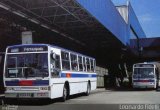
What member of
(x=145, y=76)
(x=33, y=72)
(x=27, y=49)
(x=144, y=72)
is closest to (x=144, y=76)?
(x=145, y=76)

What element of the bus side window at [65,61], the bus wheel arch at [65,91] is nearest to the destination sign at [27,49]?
the bus side window at [65,61]

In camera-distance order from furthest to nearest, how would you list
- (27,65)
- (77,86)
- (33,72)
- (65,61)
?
(77,86) < (65,61) < (27,65) < (33,72)

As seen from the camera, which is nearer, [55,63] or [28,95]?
[28,95]

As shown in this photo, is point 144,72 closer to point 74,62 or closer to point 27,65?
point 74,62

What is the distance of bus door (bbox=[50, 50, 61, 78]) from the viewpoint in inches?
687

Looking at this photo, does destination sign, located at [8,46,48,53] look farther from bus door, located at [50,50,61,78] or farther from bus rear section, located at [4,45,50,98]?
bus door, located at [50,50,61,78]

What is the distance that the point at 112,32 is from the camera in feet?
126

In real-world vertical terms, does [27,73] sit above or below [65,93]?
above

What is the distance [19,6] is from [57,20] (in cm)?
631

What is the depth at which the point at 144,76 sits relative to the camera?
3688 centimetres

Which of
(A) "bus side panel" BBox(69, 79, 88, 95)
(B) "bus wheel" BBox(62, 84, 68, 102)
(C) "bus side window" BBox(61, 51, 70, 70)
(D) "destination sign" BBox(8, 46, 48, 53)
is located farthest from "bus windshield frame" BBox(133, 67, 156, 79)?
(D) "destination sign" BBox(8, 46, 48, 53)

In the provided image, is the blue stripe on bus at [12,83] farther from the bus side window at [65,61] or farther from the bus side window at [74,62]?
the bus side window at [74,62]

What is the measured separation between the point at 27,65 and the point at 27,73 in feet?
1.15

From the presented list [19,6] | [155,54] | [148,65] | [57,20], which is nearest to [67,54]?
[19,6]
